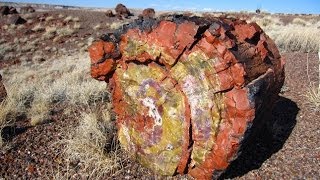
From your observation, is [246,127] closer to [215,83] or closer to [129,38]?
[215,83]

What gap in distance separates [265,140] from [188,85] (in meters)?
1.56

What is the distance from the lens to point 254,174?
13.4 feet

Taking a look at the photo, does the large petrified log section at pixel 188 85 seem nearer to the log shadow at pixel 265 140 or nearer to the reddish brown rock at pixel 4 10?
the log shadow at pixel 265 140

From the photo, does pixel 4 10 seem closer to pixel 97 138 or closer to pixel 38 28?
pixel 38 28

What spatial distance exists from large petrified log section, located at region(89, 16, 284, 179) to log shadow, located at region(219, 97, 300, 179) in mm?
321

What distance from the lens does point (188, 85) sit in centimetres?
373

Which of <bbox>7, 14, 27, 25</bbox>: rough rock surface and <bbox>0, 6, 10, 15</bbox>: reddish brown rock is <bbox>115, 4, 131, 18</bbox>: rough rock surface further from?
<bbox>0, 6, 10, 15</bbox>: reddish brown rock

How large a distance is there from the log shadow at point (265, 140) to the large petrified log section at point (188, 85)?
0.32 m

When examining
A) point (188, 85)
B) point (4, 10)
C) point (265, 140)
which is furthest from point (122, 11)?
point (188, 85)

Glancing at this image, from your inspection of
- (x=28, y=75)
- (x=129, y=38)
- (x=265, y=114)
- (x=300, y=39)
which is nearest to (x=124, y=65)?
(x=129, y=38)

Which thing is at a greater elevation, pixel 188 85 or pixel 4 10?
pixel 188 85

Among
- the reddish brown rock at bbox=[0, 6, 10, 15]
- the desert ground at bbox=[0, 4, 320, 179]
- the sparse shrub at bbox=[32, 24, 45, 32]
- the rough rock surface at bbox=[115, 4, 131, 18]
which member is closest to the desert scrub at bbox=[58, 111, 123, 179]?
the desert ground at bbox=[0, 4, 320, 179]

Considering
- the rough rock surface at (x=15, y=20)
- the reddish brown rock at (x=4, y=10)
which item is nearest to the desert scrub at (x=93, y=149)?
the rough rock surface at (x=15, y=20)

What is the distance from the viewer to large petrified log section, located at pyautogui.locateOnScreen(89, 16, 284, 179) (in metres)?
3.54
